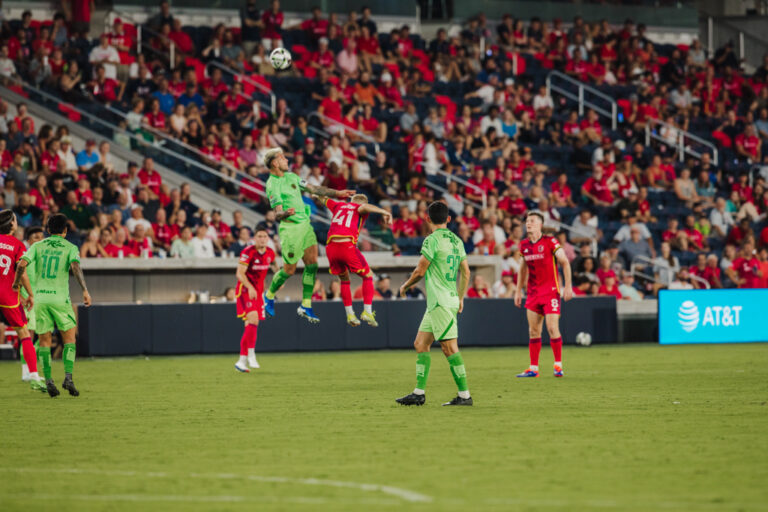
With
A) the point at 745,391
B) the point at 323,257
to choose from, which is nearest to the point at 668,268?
the point at 323,257

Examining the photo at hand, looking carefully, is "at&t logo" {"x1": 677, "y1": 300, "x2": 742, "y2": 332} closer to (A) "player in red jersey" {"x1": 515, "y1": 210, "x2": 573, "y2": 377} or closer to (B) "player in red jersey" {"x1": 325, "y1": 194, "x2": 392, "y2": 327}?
(A) "player in red jersey" {"x1": 515, "y1": 210, "x2": 573, "y2": 377}

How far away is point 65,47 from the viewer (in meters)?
26.6

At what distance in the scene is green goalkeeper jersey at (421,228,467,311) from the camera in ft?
38.2

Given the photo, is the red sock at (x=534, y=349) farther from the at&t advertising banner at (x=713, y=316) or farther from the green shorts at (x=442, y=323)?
the at&t advertising banner at (x=713, y=316)

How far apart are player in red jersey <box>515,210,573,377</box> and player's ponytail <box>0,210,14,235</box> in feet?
21.6

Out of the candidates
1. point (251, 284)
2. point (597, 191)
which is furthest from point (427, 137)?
point (251, 284)

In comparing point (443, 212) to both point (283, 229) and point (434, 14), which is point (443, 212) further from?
point (434, 14)

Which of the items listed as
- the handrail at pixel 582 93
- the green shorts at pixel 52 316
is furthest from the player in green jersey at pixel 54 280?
the handrail at pixel 582 93

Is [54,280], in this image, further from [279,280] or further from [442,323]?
[442,323]

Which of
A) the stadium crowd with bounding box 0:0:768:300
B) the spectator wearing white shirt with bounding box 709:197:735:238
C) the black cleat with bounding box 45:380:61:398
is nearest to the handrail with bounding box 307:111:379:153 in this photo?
the stadium crowd with bounding box 0:0:768:300

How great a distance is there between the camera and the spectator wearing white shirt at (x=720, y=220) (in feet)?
96.5

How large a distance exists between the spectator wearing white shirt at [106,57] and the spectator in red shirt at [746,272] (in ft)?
48.1

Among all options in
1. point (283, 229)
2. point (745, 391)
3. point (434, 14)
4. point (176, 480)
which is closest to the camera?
point (176, 480)

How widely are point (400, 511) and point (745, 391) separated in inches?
316
